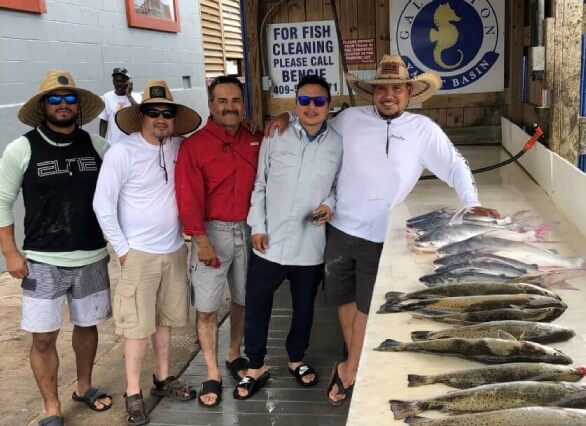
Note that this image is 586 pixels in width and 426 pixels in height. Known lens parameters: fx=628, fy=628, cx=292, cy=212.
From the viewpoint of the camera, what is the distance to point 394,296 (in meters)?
2.40

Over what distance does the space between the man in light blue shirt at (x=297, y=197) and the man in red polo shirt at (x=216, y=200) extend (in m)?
0.11

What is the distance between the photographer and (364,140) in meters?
3.51

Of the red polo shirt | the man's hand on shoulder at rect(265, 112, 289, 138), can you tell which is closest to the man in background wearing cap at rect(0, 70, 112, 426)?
the red polo shirt

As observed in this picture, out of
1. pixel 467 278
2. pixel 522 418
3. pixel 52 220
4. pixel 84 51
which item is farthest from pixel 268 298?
pixel 84 51

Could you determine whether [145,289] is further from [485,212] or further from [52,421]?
[485,212]

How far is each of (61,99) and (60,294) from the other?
106 cm

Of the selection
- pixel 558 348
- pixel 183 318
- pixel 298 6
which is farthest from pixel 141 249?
pixel 298 6

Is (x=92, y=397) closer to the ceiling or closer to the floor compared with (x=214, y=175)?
closer to the floor

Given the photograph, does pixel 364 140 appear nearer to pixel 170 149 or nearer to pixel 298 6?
pixel 170 149

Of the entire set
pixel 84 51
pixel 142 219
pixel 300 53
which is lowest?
pixel 142 219

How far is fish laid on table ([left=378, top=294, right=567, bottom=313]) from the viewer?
82.8 inches

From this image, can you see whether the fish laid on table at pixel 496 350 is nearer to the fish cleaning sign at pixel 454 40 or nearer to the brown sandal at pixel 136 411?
the brown sandal at pixel 136 411

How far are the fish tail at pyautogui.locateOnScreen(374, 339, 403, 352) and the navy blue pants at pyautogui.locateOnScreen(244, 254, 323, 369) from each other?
1709mm

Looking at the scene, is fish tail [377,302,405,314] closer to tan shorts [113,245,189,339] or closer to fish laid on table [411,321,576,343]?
fish laid on table [411,321,576,343]
